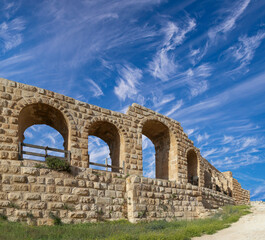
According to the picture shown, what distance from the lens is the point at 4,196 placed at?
11.3 meters

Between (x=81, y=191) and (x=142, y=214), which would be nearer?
(x=81, y=191)

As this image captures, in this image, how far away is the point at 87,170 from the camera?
1386cm

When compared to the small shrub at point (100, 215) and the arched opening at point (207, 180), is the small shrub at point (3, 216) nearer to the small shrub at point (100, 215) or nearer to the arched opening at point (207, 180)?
the small shrub at point (100, 215)

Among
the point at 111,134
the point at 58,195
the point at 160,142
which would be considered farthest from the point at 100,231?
the point at 160,142

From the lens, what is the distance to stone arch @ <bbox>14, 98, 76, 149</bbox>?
13594 millimetres

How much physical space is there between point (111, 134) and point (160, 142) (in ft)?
13.9

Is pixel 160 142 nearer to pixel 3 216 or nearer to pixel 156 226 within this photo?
pixel 156 226

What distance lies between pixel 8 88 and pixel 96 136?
6.45m

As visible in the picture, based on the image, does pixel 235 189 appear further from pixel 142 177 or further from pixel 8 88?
pixel 8 88

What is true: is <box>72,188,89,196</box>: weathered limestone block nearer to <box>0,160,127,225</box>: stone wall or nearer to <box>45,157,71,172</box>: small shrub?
<box>0,160,127,225</box>: stone wall

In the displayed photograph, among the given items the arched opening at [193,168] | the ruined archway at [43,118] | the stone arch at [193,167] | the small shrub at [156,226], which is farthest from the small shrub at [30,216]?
the arched opening at [193,168]

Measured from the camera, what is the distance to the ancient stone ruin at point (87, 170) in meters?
11.9

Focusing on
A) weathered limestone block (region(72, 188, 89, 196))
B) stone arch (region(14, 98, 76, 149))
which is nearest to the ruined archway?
stone arch (region(14, 98, 76, 149))

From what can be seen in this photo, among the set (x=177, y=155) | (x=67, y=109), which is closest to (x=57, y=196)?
(x=67, y=109)
